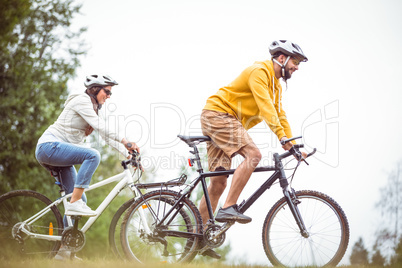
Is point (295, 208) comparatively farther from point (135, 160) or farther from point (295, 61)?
point (135, 160)

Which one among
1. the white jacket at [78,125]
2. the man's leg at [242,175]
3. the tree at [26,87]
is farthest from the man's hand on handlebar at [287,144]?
the tree at [26,87]

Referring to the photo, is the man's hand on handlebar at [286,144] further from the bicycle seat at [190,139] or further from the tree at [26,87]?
the tree at [26,87]

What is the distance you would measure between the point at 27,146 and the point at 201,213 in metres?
13.8

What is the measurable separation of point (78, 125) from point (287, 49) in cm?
250

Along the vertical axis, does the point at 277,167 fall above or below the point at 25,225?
above

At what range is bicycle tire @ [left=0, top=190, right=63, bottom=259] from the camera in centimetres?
473

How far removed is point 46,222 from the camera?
4840 mm

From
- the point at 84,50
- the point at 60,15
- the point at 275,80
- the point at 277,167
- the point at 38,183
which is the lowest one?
the point at 38,183

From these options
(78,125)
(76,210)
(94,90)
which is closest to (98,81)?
(94,90)

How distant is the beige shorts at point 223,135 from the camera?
460cm

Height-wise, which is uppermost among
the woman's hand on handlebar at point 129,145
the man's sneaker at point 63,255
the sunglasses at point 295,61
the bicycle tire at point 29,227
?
the sunglasses at point 295,61

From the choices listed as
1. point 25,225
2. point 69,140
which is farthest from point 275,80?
point 25,225

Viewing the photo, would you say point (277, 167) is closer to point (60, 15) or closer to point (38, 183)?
point (38, 183)

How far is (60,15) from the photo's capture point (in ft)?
61.9
